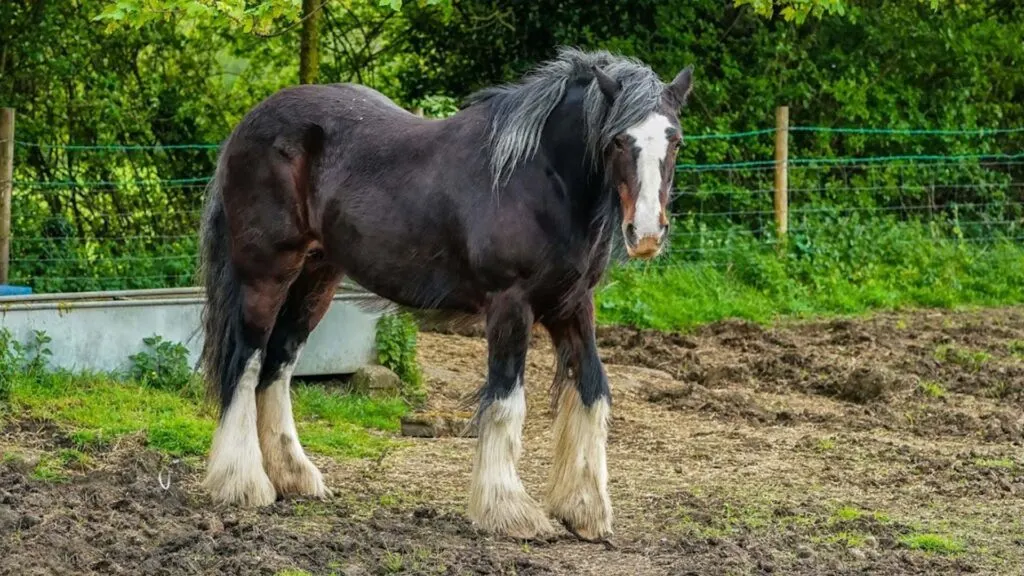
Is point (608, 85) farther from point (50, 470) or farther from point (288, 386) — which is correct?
point (50, 470)

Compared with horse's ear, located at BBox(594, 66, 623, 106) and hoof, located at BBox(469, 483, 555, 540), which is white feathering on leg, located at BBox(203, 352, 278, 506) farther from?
horse's ear, located at BBox(594, 66, 623, 106)

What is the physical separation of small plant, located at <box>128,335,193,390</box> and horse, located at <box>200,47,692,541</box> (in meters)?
1.55

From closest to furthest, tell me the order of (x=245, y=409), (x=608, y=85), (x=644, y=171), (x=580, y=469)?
(x=644, y=171)
(x=608, y=85)
(x=580, y=469)
(x=245, y=409)

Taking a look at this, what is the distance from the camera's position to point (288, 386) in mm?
6316

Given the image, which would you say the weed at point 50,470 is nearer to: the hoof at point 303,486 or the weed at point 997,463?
the hoof at point 303,486

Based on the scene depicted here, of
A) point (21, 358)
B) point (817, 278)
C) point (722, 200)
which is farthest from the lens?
point (722, 200)

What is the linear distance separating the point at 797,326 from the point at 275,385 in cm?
563

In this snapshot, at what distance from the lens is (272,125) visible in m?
6.20

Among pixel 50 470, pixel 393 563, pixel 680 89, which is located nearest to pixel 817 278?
pixel 680 89

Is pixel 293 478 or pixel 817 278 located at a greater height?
pixel 817 278

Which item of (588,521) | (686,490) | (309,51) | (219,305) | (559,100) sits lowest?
(686,490)

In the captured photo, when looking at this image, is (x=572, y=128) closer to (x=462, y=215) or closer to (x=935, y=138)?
(x=462, y=215)

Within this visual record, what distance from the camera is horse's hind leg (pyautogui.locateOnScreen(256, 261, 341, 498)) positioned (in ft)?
20.2

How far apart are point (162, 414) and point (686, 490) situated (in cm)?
277
